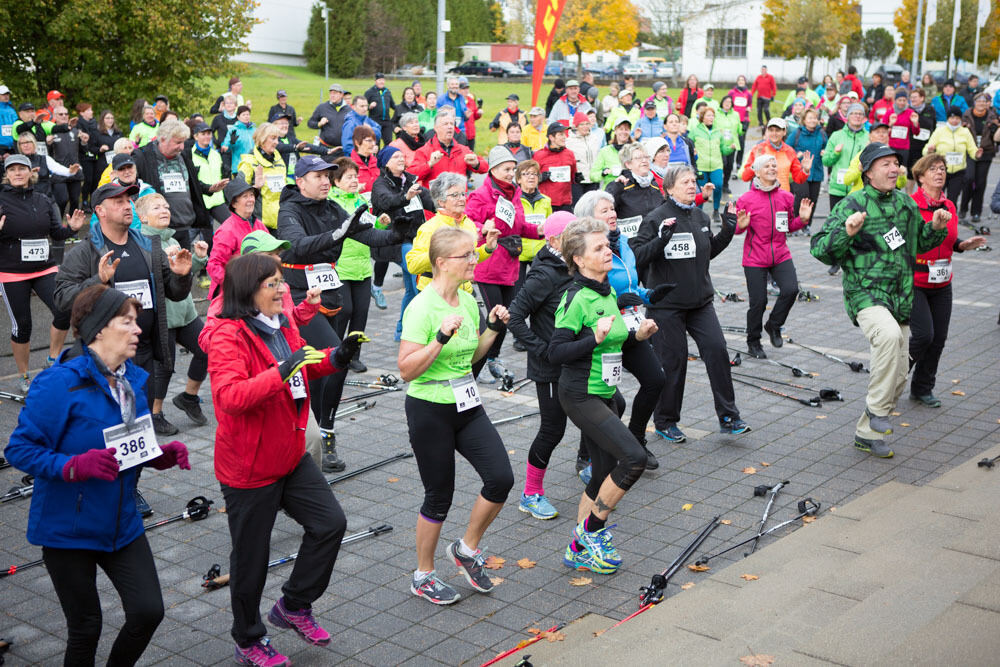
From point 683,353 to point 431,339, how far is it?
11.6 ft

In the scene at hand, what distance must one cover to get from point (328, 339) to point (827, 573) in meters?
3.90

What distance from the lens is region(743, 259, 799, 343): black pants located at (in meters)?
11.5

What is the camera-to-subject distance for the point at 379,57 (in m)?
75.3

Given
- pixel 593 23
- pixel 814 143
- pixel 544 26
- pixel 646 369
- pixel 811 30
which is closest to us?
pixel 646 369

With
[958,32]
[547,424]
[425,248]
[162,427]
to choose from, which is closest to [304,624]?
[547,424]

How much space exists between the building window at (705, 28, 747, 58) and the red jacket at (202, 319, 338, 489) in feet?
248

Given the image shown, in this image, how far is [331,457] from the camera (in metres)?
8.26

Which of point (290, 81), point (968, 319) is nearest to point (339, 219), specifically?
point (968, 319)

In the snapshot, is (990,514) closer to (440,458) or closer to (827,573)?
(827,573)

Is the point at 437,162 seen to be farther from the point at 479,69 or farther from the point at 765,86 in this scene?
the point at 479,69

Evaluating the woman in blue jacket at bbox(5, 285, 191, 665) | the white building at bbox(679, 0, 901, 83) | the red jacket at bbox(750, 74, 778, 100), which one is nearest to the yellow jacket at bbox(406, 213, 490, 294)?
the woman in blue jacket at bbox(5, 285, 191, 665)

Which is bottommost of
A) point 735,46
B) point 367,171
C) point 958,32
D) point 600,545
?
point 600,545

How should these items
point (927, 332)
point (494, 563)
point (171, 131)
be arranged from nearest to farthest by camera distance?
point (494, 563)
point (927, 332)
point (171, 131)

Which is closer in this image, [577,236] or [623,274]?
[577,236]
